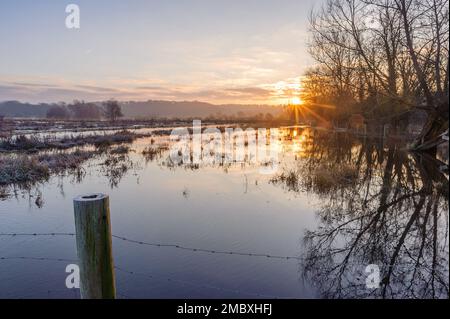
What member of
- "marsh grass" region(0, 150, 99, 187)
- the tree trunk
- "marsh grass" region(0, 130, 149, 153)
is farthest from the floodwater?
"marsh grass" region(0, 130, 149, 153)

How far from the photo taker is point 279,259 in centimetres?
715

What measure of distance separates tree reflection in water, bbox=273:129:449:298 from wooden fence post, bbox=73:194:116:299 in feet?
12.1

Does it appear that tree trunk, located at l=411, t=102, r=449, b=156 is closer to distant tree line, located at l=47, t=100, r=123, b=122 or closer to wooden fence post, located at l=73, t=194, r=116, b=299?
wooden fence post, located at l=73, t=194, r=116, b=299

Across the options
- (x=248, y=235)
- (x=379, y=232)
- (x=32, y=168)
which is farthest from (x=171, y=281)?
(x=32, y=168)

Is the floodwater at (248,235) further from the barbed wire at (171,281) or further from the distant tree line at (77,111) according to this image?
the distant tree line at (77,111)

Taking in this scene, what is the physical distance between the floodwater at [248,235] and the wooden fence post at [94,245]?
1.52 metres

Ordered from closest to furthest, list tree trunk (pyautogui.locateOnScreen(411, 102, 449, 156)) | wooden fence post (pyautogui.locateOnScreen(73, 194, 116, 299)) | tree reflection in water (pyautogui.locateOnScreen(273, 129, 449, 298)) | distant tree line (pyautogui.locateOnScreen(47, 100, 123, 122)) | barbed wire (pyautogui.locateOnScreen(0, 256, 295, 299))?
wooden fence post (pyautogui.locateOnScreen(73, 194, 116, 299)) → barbed wire (pyautogui.locateOnScreen(0, 256, 295, 299)) → tree reflection in water (pyautogui.locateOnScreen(273, 129, 449, 298)) → tree trunk (pyautogui.locateOnScreen(411, 102, 449, 156)) → distant tree line (pyautogui.locateOnScreen(47, 100, 123, 122))

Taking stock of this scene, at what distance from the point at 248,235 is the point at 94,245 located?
496 centimetres

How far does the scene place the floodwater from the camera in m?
6.04

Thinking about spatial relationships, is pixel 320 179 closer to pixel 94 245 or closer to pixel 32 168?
pixel 94 245
